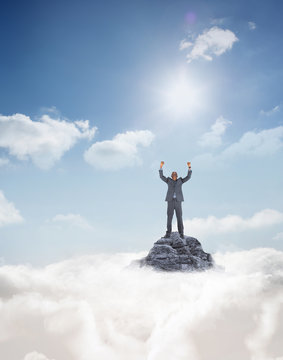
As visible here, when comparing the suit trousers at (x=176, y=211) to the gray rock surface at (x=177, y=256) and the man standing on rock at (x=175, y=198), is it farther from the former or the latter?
the gray rock surface at (x=177, y=256)

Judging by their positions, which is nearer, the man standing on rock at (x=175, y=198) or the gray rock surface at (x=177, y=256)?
the gray rock surface at (x=177, y=256)

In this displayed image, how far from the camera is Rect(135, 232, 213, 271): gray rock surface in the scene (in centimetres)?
1664

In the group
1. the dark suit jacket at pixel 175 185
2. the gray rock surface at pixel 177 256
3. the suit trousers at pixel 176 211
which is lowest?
the gray rock surface at pixel 177 256

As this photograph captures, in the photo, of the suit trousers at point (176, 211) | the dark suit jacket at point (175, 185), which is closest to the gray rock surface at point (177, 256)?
the suit trousers at point (176, 211)

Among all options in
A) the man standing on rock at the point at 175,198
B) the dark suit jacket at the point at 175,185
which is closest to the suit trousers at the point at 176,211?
the man standing on rock at the point at 175,198

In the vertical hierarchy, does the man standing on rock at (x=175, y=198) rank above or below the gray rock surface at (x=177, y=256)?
above

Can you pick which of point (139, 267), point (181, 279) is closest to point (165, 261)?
point (139, 267)

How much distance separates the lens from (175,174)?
63.0 feet

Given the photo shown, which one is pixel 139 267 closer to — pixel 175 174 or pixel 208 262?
pixel 208 262

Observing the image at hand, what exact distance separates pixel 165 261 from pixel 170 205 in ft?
11.9

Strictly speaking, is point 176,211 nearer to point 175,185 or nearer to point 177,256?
point 175,185

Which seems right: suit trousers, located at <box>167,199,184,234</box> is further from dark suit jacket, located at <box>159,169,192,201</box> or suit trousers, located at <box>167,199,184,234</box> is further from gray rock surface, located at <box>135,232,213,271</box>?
gray rock surface, located at <box>135,232,213,271</box>

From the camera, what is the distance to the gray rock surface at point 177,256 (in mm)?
16641

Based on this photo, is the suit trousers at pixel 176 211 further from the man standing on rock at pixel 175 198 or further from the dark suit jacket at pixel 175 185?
the dark suit jacket at pixel 175 185
